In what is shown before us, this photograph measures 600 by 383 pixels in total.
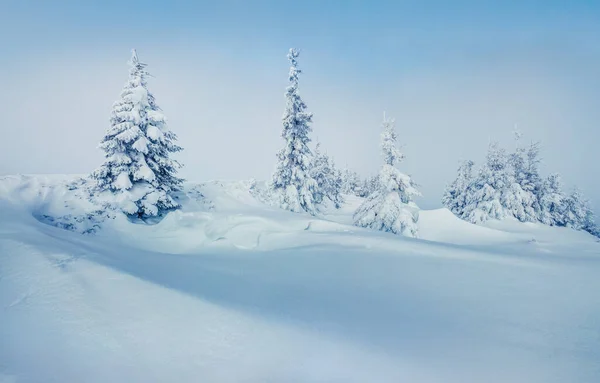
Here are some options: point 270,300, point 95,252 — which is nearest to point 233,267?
point 270,300

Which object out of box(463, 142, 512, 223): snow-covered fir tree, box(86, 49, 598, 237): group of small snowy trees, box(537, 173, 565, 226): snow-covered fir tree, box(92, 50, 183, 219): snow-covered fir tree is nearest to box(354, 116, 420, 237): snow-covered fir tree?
box(86, 49, 598, 237): group of small snowy trees

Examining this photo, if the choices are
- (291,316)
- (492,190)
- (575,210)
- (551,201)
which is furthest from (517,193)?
(291,316)

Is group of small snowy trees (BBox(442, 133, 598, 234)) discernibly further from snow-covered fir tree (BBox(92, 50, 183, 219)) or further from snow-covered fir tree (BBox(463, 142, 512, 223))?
snow-covered fir tree (BBox(92, 50, 183, 219))

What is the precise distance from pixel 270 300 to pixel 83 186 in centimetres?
1401

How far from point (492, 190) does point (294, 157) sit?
23977mm

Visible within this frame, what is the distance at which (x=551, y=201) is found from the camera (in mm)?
32875

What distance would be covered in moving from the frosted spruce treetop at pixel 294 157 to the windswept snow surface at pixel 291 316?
14075 mm

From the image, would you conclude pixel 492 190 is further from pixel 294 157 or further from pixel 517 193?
pixel 294 157

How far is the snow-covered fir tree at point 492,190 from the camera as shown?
30578 millimetres

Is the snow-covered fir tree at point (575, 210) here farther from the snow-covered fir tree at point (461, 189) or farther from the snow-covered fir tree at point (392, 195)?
the snow-covered fir tree at point (392, 195)

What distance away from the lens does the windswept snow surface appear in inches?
107

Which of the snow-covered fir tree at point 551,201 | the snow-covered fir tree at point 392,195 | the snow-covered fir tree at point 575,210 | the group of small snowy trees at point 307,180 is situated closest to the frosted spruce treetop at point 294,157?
the group of small snowy trees at point 307,180

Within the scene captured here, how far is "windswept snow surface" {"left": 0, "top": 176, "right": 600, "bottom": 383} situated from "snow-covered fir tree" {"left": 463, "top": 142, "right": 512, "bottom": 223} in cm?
2759

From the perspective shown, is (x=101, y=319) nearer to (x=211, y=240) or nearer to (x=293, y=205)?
(x=211, y=240)
